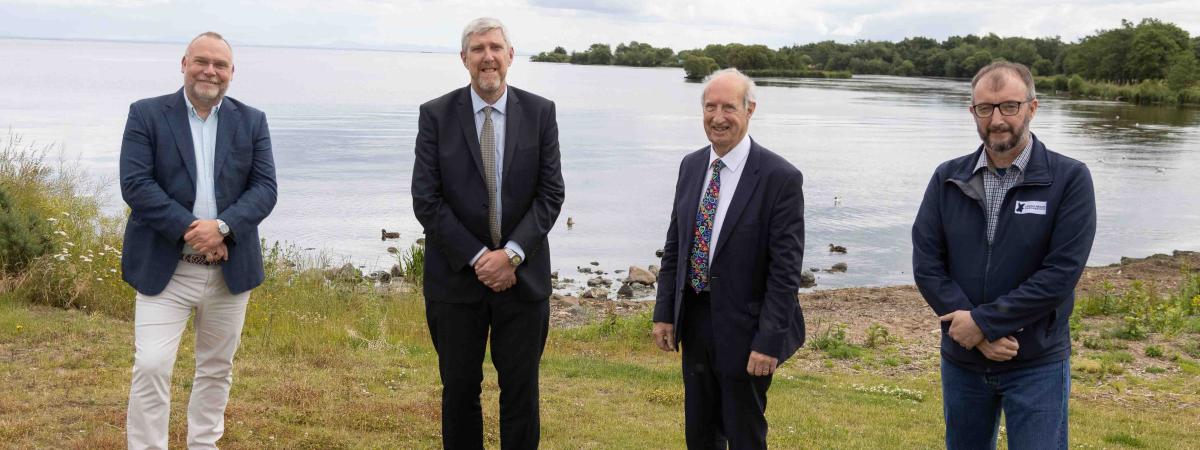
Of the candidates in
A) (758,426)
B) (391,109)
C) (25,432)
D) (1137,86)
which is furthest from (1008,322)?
(1137,86)

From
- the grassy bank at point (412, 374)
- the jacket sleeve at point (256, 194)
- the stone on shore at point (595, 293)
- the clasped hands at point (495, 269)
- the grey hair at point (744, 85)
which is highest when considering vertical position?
the grey hair at point (744, 85)

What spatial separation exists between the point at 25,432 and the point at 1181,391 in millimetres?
8913

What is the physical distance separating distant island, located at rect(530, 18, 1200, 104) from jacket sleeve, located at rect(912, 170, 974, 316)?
134 ft

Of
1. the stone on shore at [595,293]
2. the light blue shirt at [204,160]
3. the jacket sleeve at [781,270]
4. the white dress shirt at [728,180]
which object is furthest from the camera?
the stone on shore at [595,293]

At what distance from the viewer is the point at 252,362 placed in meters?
7.80

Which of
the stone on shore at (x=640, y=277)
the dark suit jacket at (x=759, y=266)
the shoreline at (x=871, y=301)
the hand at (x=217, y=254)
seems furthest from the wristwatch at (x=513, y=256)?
the stone on shore at (x=640, y=277)

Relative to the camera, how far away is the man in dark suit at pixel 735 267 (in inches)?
172

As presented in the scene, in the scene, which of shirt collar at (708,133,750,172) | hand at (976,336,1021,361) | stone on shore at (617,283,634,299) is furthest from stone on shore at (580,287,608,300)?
hand at (976,336,1021,361)

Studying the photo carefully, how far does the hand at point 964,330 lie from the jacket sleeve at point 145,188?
134 inches

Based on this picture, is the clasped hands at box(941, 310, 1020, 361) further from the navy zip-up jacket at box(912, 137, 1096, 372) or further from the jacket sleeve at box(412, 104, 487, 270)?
the jacket sleeve at box(412, 104, 487, 270)

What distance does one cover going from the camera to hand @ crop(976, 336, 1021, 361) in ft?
12.9

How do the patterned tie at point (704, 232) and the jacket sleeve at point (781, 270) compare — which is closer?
the jacket sleeve at point (781, 270)

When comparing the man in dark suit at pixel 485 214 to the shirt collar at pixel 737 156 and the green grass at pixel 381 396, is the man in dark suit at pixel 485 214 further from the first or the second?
the green grass at pixel 381 396

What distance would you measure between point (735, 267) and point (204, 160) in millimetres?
2613
